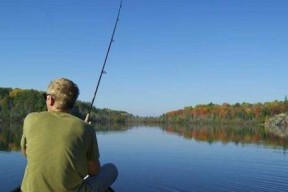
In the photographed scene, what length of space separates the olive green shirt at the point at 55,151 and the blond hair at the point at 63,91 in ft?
0.50

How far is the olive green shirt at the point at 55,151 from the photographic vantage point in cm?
562

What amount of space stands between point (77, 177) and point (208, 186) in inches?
638

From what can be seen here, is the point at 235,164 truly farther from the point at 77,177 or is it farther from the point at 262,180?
the point at 77,177

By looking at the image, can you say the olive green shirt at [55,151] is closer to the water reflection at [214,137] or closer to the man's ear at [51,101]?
the man's ear at [51,101]

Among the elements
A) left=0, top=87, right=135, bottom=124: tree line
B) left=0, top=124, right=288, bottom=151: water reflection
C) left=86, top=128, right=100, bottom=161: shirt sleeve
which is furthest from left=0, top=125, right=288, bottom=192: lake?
left=0, top=87, right=135, bottom=124: tree line

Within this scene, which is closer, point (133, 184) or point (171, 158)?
point (133, 184)

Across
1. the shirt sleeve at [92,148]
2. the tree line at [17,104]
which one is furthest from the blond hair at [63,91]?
the tree line at [17,104]

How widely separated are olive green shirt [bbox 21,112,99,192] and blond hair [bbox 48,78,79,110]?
153 mm

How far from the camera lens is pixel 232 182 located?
22.8 m

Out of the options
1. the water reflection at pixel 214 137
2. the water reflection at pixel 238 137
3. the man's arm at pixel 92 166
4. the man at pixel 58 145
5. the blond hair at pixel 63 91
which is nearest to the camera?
the man at pixel 58 145

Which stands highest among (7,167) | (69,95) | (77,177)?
(69,95)

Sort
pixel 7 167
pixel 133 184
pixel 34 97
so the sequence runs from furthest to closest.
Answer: pixel 34 97 < pixel 7 167 < pixel 133 184

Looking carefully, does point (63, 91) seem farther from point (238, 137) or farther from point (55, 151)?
point (238, 137)

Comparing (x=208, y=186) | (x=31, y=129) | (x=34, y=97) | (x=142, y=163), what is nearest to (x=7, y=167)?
(x=142, y=163)
